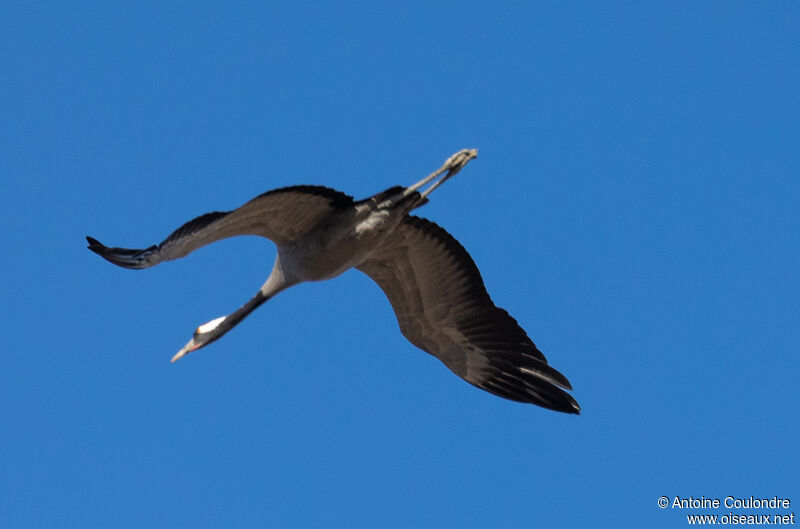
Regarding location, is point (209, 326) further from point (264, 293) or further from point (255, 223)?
point (255, 223)

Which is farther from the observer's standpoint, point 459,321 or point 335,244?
point 459,321

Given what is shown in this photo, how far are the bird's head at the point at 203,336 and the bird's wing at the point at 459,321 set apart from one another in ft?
6.90

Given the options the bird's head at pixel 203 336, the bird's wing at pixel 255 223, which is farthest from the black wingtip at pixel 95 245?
the bird's head at pixel 203 336

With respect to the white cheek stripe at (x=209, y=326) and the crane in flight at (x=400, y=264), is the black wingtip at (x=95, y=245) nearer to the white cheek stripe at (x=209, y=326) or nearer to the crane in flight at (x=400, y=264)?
the crane in flight at (x=400, y=264)

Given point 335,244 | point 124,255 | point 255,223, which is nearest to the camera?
point 124,255

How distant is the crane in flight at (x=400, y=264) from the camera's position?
12938 millimetres

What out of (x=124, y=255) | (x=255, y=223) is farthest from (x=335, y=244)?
(x=124, y=255)

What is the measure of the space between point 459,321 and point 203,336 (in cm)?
365

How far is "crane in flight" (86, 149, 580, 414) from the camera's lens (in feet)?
42.4

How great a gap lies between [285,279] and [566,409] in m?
4.33

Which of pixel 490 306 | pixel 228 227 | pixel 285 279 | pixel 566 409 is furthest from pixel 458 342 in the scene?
pixel 228 227

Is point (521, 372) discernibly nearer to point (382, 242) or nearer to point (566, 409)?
point (566, 409)

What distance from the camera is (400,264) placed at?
15125 mm

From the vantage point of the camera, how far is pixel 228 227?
12805 mm
